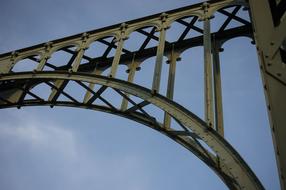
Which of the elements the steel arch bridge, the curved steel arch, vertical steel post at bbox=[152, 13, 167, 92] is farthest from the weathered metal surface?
vertical steel post at bbox=[152, 13, 167, 92]

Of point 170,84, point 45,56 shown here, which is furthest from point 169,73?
point 45,56

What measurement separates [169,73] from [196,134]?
2.53 metres

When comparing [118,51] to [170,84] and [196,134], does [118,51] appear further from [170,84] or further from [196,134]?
[196,134]

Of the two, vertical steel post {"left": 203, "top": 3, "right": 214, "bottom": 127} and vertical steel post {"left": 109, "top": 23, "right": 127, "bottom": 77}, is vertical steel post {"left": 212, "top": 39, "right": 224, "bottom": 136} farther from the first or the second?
vertical steel post {"left": 109, "top": 23, "right": 127, "bottom": 77}

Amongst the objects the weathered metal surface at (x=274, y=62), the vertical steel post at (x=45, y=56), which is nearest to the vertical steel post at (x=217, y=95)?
the weathered metal surface at (x=274, y=62)

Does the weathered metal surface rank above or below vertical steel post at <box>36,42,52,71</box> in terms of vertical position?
below

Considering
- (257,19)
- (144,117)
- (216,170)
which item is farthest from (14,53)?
(257,19)

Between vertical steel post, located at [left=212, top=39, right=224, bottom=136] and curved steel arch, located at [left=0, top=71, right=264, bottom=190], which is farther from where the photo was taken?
vertical steel post, located at [left=212, top=39, right=224, bottom=136]

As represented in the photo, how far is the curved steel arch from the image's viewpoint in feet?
18.9

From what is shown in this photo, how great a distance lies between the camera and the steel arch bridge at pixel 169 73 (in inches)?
111

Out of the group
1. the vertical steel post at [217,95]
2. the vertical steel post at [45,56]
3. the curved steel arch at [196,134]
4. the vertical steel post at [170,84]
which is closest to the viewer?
the curved steel arch at [196,134]

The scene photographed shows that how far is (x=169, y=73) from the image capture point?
28.8 ft

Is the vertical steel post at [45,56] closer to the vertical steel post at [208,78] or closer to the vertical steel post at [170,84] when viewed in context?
the vertical steel post at [170,84]

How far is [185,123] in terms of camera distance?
6828mm
